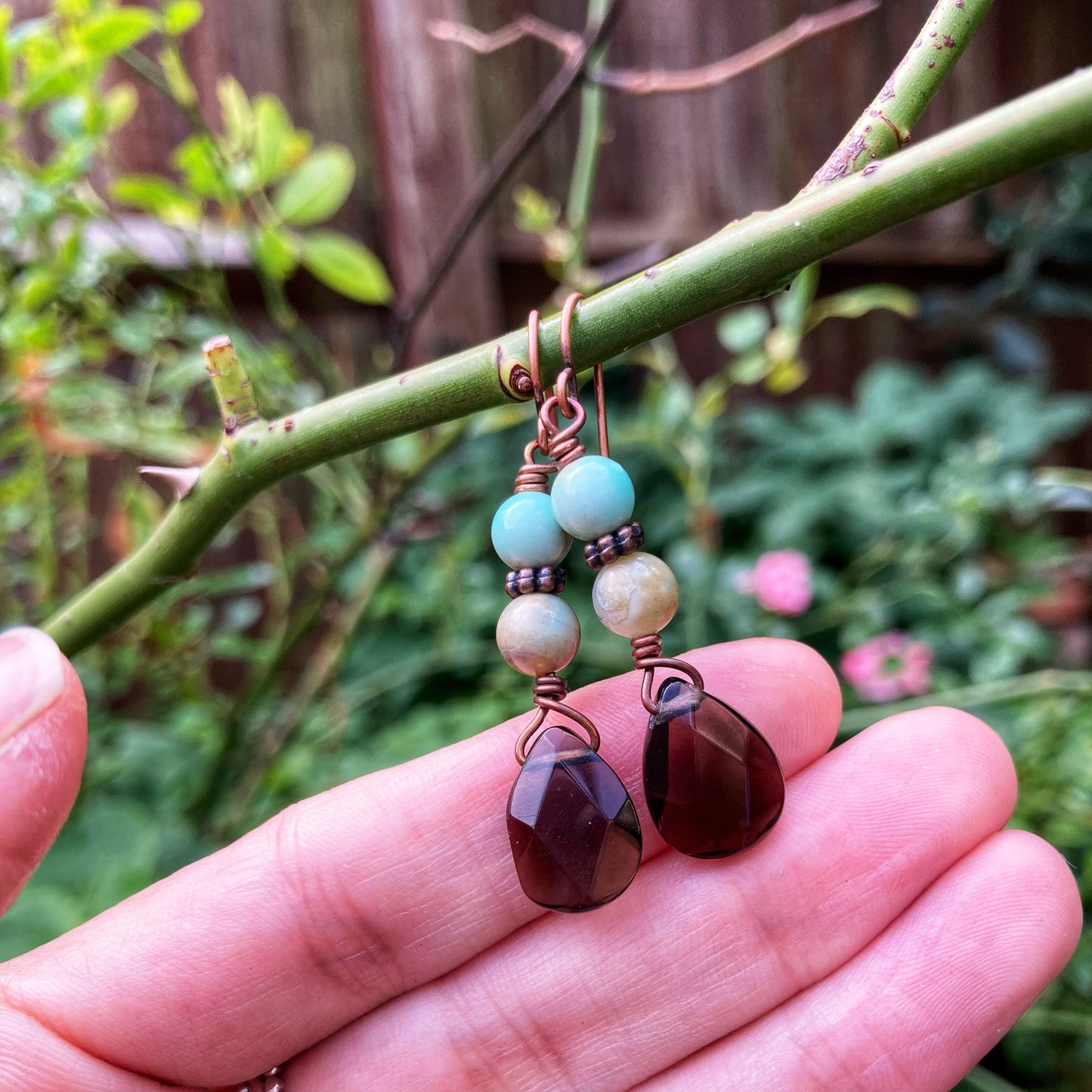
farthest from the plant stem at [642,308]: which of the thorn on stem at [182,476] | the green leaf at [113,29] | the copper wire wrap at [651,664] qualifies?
the green leaf at [113,29]

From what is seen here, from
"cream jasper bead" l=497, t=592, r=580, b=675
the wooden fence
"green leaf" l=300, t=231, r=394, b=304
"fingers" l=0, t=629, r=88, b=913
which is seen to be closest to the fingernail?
"fingers" l=0, t=629, r=88, b=913

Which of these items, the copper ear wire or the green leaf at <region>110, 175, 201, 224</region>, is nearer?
the copper ear wire

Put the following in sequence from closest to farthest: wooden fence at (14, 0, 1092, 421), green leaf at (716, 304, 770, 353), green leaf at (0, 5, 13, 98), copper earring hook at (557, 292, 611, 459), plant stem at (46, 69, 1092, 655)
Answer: plant stem at (46, 69, 1092, 655)
copper earring hook at (557, 292, 611, 459)
green leaf at (0, 5, 13, 98)
green leaf at (716, 304, 770, 353)
wooden fence at (14, 0, 1092, 421)

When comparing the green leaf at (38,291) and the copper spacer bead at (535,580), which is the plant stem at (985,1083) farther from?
the green leaf at (38,291)

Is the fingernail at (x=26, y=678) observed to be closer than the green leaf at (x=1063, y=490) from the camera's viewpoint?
Yes

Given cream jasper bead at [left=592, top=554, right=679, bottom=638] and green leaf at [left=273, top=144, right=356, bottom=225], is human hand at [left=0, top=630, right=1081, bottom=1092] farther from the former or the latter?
green leaf at [left=273, top=144, right=356, bottom=225]

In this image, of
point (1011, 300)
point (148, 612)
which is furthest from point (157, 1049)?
point (1011, 300)

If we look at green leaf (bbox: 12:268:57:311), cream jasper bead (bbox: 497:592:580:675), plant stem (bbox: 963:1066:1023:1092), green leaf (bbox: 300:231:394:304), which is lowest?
plant stem (bbox: 963:1066:1023:1092)
